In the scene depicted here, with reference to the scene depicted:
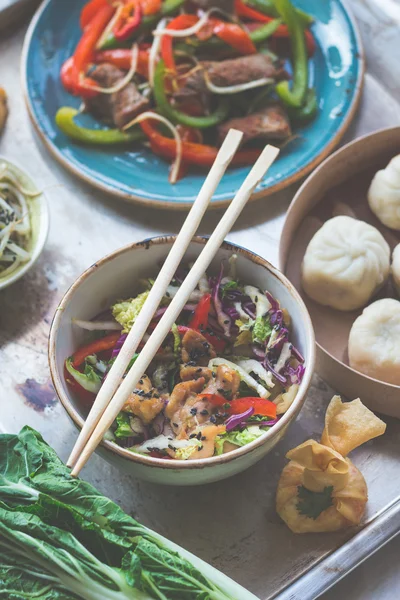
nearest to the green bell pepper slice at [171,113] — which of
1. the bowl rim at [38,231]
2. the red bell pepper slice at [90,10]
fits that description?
the red bell pepper slice at [90,10]

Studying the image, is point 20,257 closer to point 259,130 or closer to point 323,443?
point 259,130

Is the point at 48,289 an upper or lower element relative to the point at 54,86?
lower

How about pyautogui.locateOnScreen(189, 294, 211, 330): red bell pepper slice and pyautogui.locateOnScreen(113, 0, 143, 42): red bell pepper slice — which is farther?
pyautogui.locateOnScreen(113, 0, 143, 42): red bell pepper slice

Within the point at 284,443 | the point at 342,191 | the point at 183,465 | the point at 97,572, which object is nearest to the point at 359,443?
Result: the point at 284,443

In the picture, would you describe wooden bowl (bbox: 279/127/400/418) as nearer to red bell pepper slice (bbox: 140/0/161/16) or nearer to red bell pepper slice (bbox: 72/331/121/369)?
red bell pepper slice (bbox: 72/331/121/369)

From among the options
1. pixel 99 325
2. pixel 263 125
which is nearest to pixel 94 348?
pixel 99 325

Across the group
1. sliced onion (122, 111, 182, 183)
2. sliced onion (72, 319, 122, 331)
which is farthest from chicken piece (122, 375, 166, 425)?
sliced onion (122, 111, 182, 183)

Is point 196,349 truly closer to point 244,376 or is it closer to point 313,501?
point 244,376
